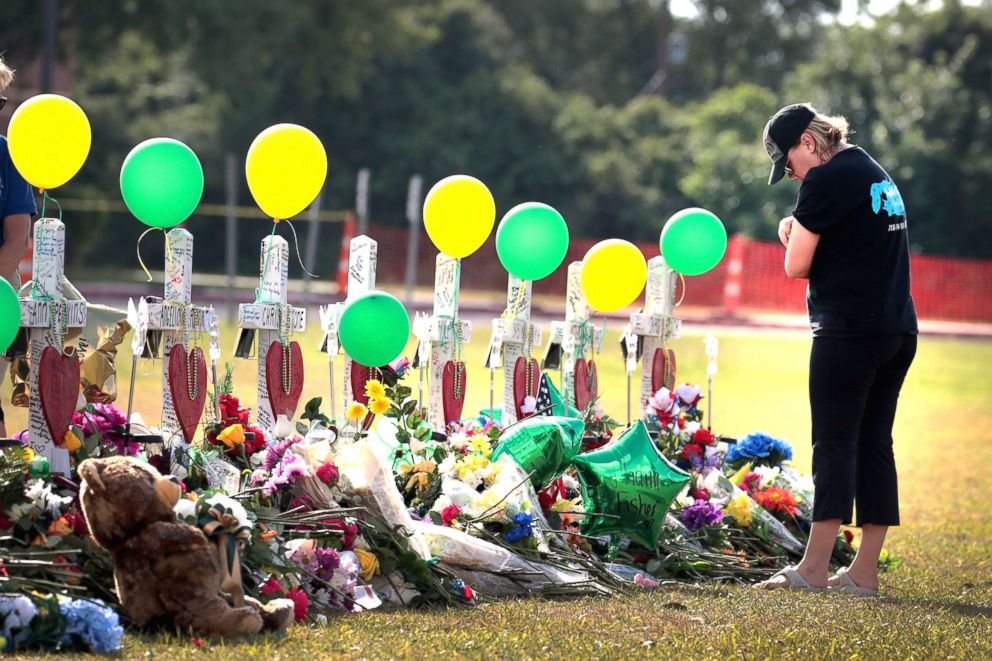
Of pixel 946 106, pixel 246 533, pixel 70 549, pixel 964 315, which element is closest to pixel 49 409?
pixel 70 549

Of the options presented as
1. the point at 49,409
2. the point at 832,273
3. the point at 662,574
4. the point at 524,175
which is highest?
the point at 524,175

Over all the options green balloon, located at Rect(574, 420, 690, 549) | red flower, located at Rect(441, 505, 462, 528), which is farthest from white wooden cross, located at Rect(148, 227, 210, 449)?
green balloon, located at Rect(574, 420, 690, 549)

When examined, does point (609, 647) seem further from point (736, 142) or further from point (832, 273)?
point (736, 142)

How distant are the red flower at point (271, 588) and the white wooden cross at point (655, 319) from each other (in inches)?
93.6

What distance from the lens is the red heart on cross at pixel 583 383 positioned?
5.66 meters

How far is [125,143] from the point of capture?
2984 cm

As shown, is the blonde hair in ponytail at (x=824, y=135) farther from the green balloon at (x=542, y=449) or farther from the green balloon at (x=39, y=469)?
the green balloon at (x=39, y=469)

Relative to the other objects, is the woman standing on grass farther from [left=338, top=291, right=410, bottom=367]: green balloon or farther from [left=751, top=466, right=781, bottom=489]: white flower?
[left=338, top=291, right=410, bottom=367]: green balloon

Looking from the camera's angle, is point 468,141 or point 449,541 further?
point 468,141

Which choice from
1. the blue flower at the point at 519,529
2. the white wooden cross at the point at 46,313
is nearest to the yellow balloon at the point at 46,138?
the white wooden cross at the point at 46,313

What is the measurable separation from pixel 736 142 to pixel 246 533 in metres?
29.7

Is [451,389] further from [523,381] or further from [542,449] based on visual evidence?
[542,449]

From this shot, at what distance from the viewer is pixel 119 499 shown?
130 inches

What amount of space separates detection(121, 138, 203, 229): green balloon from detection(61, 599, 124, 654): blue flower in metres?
1.59
